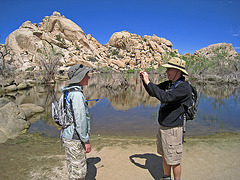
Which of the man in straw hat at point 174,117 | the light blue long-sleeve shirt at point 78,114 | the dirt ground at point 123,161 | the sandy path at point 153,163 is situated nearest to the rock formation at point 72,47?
the dirt ground at point 123,161

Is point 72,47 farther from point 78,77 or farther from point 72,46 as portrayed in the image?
point 78,77

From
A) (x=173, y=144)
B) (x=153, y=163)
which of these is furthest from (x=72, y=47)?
(x=173, y=144)

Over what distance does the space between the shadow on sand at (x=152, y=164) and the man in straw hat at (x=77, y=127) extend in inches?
62.6

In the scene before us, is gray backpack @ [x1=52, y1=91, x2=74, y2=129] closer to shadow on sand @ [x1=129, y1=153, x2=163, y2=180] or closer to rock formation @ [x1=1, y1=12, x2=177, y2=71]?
shadow on sand @ [x1=129, y1=153, x2=163, y2=180]

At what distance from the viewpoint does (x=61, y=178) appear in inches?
129

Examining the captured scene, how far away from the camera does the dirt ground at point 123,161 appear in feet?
11.1

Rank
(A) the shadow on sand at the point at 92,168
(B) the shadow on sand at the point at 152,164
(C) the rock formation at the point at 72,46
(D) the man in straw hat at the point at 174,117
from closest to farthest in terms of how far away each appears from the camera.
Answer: (D) the man in straw hat at the point at 174,117 < (A) the shadow on sand at the point at 92,168 < (B) the shadow on sand at the point at 152,164 < (C) the rock formation at the point at 72,46

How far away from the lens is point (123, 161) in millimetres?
3902

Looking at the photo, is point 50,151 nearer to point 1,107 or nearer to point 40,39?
point 1,107

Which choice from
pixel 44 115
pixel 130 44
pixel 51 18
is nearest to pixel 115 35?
pixel 130 44

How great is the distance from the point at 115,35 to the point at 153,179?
8966 cm

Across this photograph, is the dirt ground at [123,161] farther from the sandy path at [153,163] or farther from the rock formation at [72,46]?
the rock formation at [72,46]

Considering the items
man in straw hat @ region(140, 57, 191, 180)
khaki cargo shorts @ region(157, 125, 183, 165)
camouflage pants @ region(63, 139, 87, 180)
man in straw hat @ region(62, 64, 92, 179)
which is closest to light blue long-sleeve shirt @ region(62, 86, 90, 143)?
man in straw hat @ region(62, 64, 92, 179)

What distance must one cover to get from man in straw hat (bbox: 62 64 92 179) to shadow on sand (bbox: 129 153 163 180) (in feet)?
5.21
